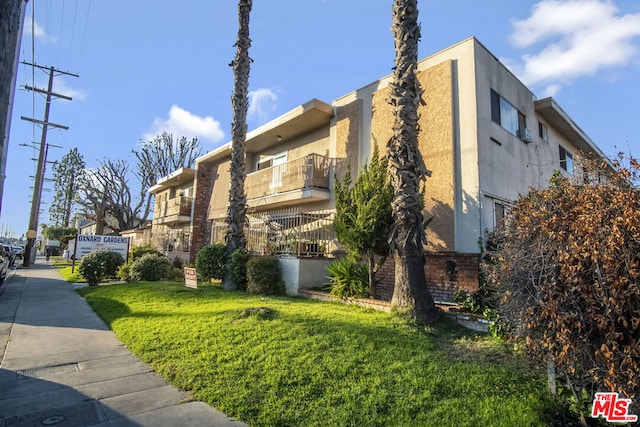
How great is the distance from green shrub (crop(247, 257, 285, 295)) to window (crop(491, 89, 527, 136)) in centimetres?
785

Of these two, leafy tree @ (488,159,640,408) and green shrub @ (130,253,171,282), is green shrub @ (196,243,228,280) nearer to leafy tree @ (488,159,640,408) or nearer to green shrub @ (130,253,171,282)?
green shrub @ (130,253,171,282)

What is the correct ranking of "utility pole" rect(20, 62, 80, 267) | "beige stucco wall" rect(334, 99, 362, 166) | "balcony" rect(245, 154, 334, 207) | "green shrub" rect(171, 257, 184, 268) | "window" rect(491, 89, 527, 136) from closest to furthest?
"window" rect(491, 89, 527, 136)
"beige stucco wall" rect(334, 99, 362, 166)
"balcony" rect(245, 154, 334, 207)
"green shrub" rect(171, 257, 184, 268)
"utility pole" rect(20, 62, 80, 267)

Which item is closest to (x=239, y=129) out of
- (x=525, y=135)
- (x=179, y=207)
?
(x=525, y=135)

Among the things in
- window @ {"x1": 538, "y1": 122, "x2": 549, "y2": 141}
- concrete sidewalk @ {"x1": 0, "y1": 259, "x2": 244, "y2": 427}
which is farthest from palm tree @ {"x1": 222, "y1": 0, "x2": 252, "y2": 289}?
window @ {"x1": 538, "y1": 122, "x2": 549, "y2": 141}

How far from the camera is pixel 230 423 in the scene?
3.56 m

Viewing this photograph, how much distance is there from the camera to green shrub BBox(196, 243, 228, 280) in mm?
12516

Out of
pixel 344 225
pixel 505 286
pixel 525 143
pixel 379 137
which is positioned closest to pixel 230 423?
pixel 505 286

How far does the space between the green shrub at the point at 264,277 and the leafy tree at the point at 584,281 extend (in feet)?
24.9

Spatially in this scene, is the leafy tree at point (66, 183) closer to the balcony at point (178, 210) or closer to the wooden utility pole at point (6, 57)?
the balcony at point (178, 210)

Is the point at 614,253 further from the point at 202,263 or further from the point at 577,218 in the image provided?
the point at 202,263

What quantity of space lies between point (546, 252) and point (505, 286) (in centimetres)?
63

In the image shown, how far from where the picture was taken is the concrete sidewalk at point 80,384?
3.67 meters

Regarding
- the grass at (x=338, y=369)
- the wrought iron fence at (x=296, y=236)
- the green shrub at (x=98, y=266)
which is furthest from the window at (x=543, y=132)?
the green shrub at (x=98, y=266)

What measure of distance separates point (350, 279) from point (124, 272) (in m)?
→ 10.7
